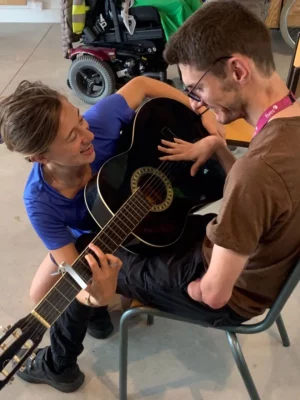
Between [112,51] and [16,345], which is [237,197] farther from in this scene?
[112,51]

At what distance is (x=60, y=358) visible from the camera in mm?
1387

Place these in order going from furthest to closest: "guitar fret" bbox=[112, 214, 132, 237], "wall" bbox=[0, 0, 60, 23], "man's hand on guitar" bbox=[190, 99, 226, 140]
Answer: "wall" bbox=[0, 0, 60, 23] → "man's hand on guitar" bbox=[190, 99, 226, 140] → "guitar fret" bbox=[112, 214, 132, 237]

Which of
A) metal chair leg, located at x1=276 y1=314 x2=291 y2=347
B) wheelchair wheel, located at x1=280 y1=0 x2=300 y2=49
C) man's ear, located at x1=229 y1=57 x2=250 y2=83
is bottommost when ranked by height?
wheelchair wheel, located at x1=280 y1=0 x2=300 y2=49

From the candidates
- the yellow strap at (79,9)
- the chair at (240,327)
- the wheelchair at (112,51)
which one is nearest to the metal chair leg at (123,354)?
the chair at (240,327)

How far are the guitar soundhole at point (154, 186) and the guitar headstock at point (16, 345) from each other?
440mm

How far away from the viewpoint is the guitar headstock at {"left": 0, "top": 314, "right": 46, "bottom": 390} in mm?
898

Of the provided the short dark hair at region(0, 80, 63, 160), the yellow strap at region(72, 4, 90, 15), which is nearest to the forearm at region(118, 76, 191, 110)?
the short dark hair at region(0, 80, 63, 160)

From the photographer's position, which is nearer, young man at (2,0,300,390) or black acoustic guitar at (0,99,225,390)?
young man at (2,0,300,390)

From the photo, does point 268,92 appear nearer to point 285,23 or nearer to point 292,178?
point 292,178

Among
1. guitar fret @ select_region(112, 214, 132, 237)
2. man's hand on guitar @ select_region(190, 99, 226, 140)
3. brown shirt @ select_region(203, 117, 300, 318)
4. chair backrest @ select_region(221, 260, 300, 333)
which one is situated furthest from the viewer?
man's hand on guitar @ select_region(190, 99, 226, 140)

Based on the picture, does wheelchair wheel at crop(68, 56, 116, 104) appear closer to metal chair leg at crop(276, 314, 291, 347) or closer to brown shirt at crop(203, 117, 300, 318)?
metal chair leg at crop(276, 314, 291, 347)

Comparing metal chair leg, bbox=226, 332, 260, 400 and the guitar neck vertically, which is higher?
the guitar neck

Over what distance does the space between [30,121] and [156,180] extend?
370 millimetres

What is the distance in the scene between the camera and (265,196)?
2.69ft
